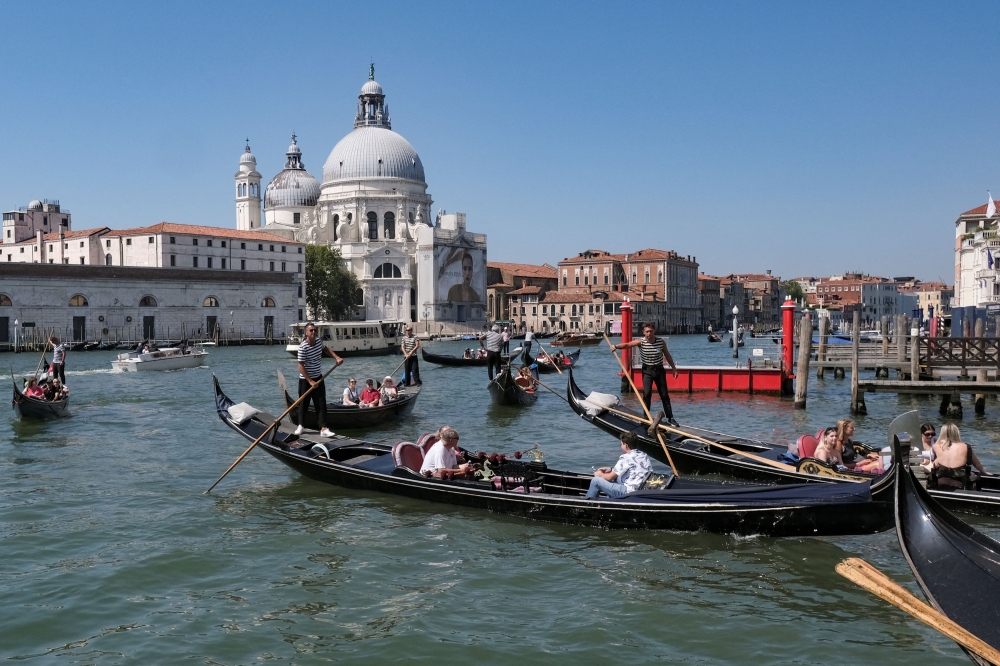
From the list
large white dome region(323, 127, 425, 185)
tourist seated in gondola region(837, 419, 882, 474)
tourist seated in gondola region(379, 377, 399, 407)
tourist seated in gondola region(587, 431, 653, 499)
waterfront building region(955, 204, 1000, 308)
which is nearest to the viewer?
tourist seated in gondola region(587, 431, 653, 499)

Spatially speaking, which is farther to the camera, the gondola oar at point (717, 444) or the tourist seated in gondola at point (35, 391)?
the tourist seated in gondola at point (35, 391)

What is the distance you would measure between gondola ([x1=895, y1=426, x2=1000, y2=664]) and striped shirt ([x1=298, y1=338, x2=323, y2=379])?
6155 millimetres

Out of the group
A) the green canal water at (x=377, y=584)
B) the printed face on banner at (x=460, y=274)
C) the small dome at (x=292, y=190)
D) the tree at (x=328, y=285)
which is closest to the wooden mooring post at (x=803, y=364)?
the green canal water at (x=377, y=584)

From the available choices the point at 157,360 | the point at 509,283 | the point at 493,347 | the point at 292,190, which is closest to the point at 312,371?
the point at 493,347

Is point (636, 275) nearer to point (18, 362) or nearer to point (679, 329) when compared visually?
point (679, 329)

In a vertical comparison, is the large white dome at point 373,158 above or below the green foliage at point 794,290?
above

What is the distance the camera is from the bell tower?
198 feet

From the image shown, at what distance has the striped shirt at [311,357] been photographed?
28.8 ft

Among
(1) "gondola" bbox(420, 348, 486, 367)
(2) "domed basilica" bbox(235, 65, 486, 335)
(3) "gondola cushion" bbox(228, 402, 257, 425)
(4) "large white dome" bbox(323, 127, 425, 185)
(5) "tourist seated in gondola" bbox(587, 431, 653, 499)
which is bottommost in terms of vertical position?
(1) "gondola" bbox(420, 348, 486, 367)

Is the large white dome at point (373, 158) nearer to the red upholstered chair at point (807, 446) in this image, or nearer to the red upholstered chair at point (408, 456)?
the red upholstered chair at point (408, 456)

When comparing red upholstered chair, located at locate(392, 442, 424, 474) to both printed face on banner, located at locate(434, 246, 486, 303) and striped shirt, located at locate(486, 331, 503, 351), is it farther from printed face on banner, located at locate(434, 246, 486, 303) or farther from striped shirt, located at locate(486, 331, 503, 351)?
printed face on banner, located at locate(434, 246, 486, 303)

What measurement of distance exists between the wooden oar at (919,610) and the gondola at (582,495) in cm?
139

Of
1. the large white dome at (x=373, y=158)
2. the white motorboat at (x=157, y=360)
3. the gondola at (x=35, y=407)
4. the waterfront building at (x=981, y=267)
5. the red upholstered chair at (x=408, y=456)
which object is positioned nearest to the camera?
the red upholstered chair at (x=408, y=456)

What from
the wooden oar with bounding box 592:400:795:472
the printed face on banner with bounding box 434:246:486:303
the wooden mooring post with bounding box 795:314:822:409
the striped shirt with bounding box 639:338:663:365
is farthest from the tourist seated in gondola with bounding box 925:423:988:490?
the printed face on banner with bounding box 434:246:486:303
